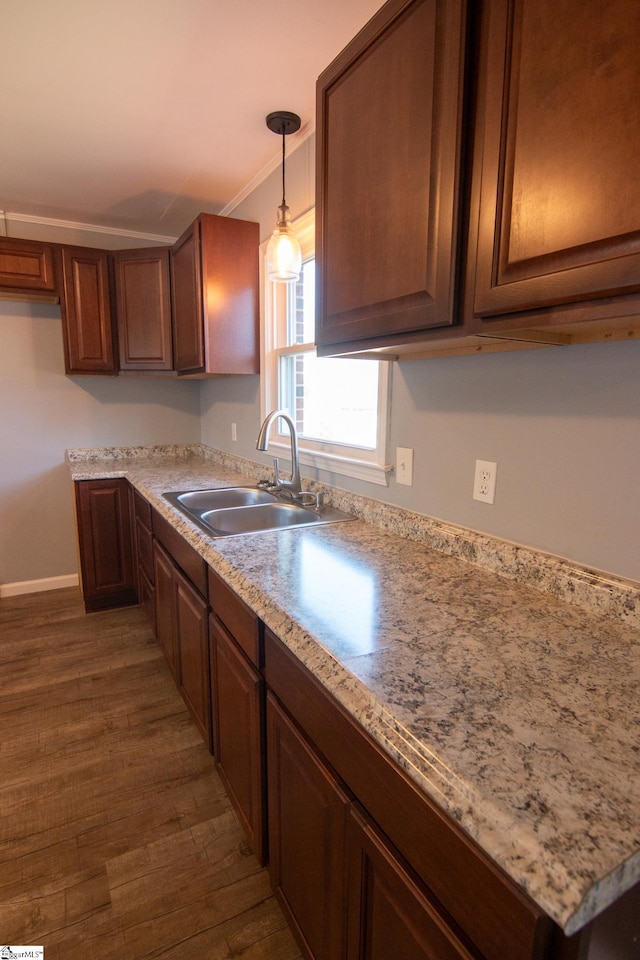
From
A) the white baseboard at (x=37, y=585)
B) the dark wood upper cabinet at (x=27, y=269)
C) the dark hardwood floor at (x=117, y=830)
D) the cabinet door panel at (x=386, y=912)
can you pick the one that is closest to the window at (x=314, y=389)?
the cabinet door panel at (x=386, y=912)

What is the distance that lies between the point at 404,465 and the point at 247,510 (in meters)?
0.79

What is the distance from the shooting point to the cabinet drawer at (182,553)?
1.57 m

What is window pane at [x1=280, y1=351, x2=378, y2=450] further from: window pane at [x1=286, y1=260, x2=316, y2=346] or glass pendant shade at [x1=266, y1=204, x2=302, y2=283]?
glass pendant shade at [x1=266, y1=204, x2=302, y2=283]

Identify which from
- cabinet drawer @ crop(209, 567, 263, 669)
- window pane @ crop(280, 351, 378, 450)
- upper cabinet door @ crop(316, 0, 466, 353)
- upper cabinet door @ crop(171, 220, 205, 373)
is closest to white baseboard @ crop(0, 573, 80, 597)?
upper cabinet door @ crop(171, 220, 205, 373)

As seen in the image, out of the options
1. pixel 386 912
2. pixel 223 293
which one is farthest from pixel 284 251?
Result: pixel 386 912

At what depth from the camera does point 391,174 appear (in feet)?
3.41

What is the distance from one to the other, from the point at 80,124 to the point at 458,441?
79.5 inches

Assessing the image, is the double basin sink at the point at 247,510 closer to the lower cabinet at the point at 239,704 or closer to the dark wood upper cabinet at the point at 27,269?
the lower cabinet at the point at 239,704

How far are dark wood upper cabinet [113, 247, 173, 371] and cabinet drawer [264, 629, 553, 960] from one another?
8.46ft

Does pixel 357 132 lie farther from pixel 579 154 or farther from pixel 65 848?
pixel 65 848

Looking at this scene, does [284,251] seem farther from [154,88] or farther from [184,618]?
[184,618]

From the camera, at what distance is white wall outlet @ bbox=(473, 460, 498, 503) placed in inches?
48.8

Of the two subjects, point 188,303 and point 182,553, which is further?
point 188,303

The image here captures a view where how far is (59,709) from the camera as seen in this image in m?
2.11
